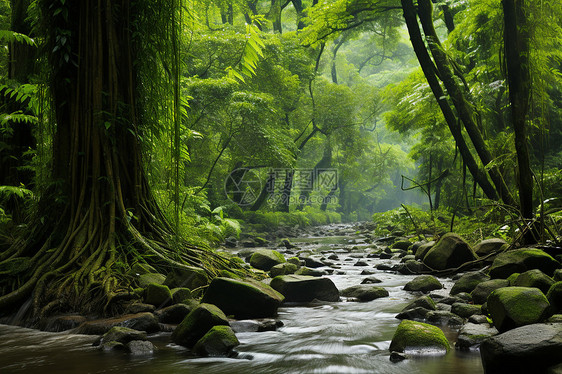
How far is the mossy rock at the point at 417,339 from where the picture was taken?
3.23 meters

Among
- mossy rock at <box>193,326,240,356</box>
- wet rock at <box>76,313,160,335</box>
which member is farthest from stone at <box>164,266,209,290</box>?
mossy rock at <box>193,326,240,356</box>

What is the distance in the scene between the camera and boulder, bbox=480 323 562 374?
2.53 meters

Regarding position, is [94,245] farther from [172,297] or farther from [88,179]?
[172,297]

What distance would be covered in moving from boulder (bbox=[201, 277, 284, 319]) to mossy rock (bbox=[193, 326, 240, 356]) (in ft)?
2.59

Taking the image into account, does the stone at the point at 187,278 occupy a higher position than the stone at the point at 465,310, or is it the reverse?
the stone at the point at 187,278

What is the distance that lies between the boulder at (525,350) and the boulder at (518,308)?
17.9 inches

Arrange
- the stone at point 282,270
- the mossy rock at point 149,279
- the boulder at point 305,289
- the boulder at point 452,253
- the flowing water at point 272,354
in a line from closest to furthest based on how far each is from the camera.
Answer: the flowing water at point 272,354, the mossy rock at point 149,279, the boulder at point 305,289, the stone at point 282,270, the boulder at point 452,253

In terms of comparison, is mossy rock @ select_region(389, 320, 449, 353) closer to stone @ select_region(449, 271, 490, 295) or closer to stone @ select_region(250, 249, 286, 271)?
stone @ select_region(449, 271, 490, 295)

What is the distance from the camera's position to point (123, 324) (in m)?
3.75


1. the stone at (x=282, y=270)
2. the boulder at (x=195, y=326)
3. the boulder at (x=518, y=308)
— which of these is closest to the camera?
the boulder at (x=518, y=308)

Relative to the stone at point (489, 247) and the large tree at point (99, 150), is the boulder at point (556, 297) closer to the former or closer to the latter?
the large tree at point (99, 150)

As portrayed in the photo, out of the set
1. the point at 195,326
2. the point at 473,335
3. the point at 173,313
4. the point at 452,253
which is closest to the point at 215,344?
the point at 195,326

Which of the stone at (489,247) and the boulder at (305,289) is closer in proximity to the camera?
the boulder at (305,289)

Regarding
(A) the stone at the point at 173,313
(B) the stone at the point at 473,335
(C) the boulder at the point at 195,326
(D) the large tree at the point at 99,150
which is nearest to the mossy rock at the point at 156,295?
(A) the stone at the point at 173,313
